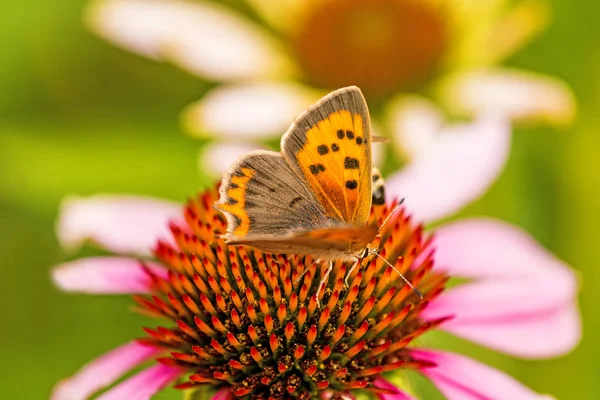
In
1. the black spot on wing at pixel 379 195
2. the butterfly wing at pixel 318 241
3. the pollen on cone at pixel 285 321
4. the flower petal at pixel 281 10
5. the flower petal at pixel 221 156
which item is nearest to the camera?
the butterfly wing at pixel 318 241

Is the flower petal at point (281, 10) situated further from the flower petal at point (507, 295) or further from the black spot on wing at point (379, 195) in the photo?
the black spot on wing at point (379, 195)

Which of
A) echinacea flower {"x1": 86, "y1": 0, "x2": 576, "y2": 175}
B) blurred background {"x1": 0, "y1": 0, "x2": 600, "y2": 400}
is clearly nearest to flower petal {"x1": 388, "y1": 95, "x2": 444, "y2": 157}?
echinacea flower {"x1": 86, "y1": 0, "x2": 576, "y2": 175}

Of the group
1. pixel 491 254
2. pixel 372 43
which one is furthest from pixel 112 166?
pixel 491 254

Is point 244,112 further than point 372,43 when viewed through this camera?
No

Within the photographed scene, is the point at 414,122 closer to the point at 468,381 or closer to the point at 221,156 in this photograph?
the point at 221,156

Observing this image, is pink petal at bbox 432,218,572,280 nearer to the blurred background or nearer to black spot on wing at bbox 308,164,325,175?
the blurred background

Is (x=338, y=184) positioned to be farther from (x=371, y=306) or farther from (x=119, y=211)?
(x=119, y=211)

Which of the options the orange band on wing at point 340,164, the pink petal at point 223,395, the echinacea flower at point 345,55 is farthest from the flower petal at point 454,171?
the pink petal at point 223,395
